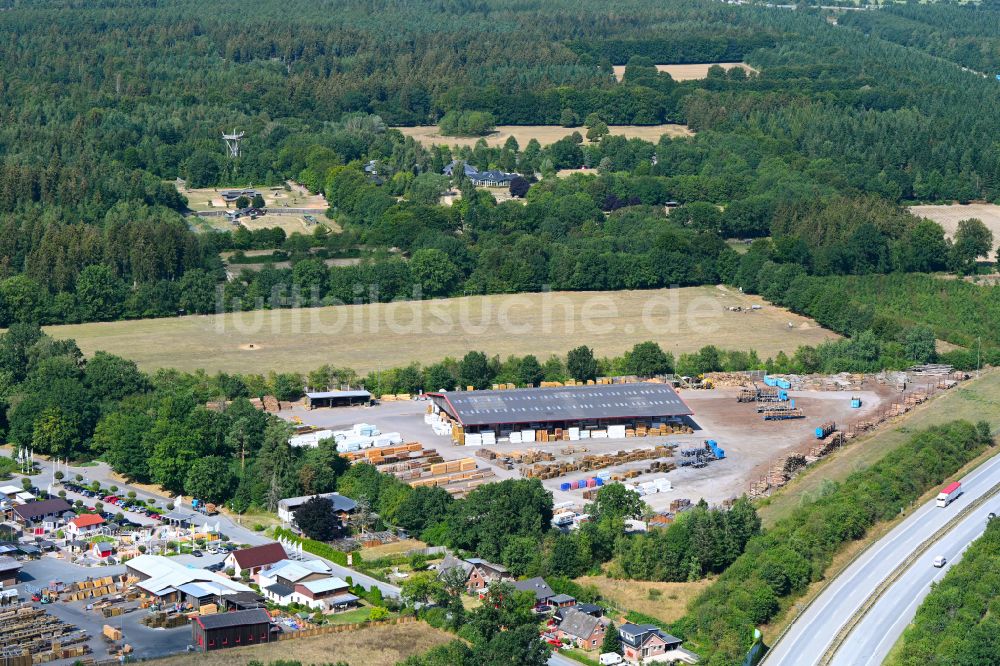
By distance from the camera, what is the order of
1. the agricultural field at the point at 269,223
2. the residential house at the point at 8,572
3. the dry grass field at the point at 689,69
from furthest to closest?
1. the dry grass field at the point at 689,69
2. the agricultural field at the point at 269,223
3. the residential house at the point at 8,572

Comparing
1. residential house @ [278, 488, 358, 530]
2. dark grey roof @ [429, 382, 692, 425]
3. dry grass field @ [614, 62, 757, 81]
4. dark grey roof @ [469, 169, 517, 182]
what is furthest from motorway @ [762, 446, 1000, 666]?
dry grass field @ [614, 62, 757, 81]

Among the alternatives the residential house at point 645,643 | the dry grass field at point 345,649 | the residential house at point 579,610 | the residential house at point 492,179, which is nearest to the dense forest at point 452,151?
the residential house at point 492,179

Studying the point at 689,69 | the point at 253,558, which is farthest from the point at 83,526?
the point at 689,69

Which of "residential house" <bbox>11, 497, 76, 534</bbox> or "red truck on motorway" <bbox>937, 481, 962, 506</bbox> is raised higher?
A: "red truck on motorway" <bbox>937, 481, 962, 506</bbox>

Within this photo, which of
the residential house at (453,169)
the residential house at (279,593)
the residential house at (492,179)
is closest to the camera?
the residential house at (279,593)

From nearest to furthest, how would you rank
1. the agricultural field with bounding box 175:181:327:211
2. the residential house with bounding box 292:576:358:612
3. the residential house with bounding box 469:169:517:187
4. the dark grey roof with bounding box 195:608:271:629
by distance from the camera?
the dark grey roof with bounding box 195:608:271:629 → the residential house with bounding box 292:576:358:612 → the agricultural field with bounding box 175:181:327:211 → the residential house with bounding box 469:169:517:187

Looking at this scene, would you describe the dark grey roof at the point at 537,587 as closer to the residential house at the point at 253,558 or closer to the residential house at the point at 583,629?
the residential house at the point at 583,629

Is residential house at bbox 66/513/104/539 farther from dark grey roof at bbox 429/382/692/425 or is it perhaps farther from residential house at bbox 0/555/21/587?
dark grey roof at bbox 429/382/692/425
